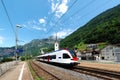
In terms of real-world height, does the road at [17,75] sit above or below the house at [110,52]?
below

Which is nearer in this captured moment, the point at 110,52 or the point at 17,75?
the point at 17,75

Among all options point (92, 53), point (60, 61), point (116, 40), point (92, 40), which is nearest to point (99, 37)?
point (92, 40)

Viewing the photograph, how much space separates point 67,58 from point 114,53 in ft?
167

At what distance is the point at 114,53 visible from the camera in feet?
248

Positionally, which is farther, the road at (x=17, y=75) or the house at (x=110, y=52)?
the house at (x=110, y=52)

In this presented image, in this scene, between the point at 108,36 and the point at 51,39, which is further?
the point at 108,36

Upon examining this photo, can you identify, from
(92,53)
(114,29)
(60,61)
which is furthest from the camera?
(114,29)

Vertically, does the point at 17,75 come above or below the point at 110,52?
below

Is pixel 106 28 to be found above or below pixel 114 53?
above

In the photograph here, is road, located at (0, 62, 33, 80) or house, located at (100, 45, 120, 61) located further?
house, located at (100, 45, 120, 61)

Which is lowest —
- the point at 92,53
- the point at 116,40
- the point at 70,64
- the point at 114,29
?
the point at 70,64

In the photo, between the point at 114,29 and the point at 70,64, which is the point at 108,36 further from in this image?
the point at 70,64

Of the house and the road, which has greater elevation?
the house

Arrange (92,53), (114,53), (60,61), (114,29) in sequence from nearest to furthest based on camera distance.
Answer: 1. (60,61)
2. (114,53)
3. (92,53)
4. (114,29)
